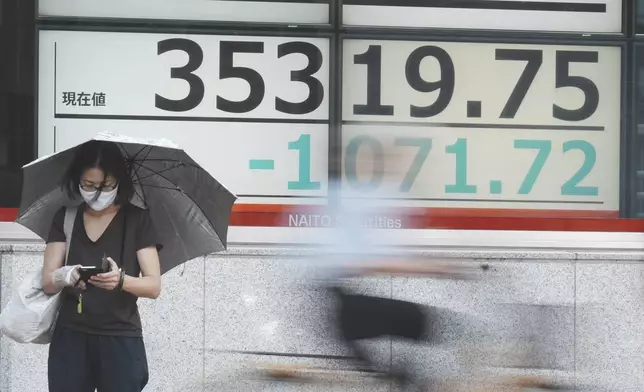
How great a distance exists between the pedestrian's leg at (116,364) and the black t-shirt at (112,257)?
0.14 feet

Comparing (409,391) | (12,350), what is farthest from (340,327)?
(12,350)

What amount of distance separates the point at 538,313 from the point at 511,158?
1.28 m

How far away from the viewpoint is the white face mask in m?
4.25

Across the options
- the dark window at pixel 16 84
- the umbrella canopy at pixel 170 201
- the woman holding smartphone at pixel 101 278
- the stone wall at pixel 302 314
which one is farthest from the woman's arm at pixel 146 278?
the dark window at pixel 16 84

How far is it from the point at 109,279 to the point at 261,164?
306 cm

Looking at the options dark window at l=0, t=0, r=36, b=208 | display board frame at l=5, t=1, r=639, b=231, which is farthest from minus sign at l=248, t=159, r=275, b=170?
dark window at l=0, t=0, r=36, b=208

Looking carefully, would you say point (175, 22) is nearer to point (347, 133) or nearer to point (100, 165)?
point (347, 133)

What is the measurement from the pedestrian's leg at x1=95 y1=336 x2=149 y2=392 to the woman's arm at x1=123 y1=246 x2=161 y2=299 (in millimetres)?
222

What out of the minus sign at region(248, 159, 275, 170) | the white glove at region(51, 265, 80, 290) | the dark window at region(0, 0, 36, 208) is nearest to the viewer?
the white glove at region(51, 265, 80, 290)

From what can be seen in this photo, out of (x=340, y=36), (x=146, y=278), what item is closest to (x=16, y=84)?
(x=340, y=36)

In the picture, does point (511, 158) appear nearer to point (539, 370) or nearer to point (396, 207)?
point (396, 207)

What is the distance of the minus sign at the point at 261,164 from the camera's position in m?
6.98

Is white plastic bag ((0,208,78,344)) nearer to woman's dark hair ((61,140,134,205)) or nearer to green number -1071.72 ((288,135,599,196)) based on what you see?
woman's dark hair ((61,140,134,205))

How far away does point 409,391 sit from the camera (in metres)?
5.62
